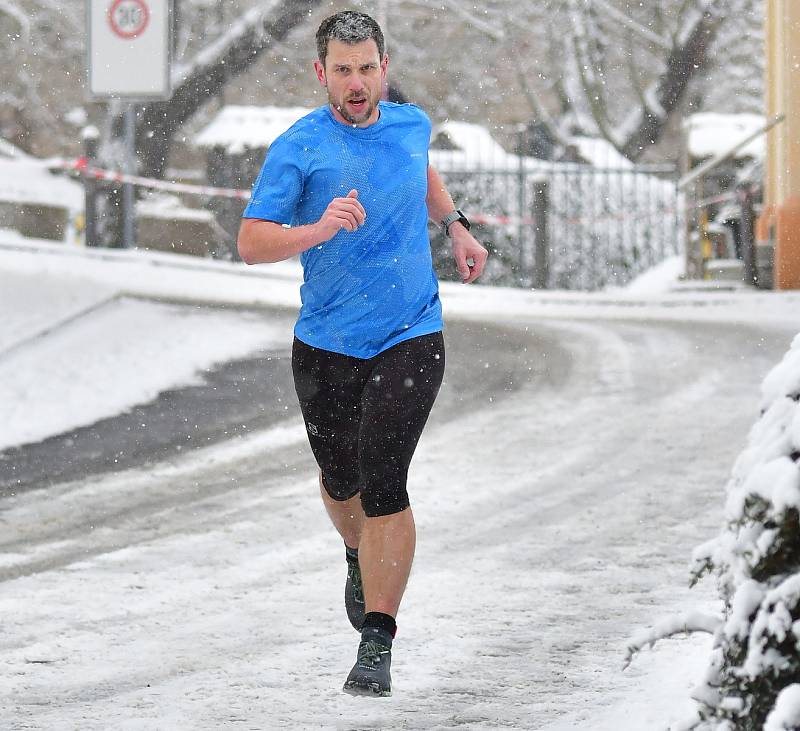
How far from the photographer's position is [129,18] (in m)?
15.0

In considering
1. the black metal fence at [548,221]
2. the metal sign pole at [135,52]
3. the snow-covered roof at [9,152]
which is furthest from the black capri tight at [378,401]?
the snow-covered roof at [9,152]

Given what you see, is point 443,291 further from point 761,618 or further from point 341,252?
point 761,618

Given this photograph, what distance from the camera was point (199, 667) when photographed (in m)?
4.92

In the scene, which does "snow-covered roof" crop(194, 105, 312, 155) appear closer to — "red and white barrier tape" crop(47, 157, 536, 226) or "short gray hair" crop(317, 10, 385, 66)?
"red and white barrier tape" crop(47, 157, 536, 226)

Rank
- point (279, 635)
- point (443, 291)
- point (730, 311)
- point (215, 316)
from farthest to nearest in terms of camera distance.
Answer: point (443, 291) < point (730, 311) < point (215, 316) < point (279, 635)

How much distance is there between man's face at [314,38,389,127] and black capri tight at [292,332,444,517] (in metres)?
0.66

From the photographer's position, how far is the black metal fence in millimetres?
21562

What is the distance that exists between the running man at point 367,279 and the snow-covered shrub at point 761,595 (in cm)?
166

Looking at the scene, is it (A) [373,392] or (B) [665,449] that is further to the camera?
(B) [665,449]

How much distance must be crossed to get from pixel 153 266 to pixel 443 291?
358 centimetres

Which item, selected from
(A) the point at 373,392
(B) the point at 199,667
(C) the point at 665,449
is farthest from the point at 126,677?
(C) the point at 665,449

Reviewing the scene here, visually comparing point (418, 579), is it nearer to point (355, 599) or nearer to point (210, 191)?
point (355, 599)

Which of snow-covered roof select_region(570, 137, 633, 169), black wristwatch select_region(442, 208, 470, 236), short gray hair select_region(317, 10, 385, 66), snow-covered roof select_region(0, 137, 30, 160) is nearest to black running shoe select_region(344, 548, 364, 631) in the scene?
black wristwatch select_region(442, 208, 470, 236)

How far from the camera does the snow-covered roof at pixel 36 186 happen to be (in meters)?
23.9
